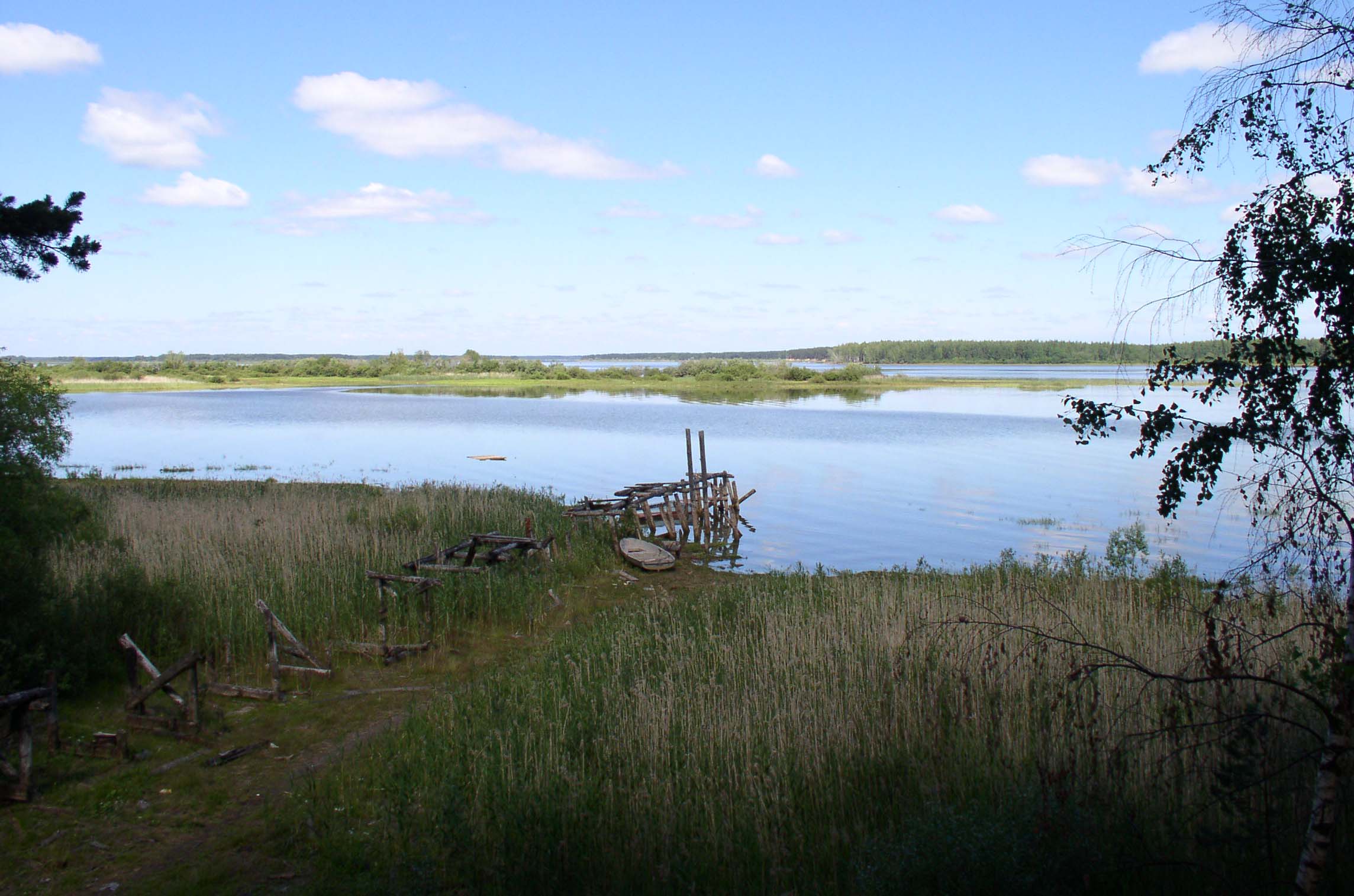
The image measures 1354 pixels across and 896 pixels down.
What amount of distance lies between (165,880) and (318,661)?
5296 millimetres

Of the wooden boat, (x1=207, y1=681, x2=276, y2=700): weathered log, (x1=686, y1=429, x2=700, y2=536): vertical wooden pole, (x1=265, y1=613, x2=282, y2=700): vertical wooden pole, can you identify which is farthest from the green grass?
(x1=207, y1=681, x2=276, y2=700): weathered log

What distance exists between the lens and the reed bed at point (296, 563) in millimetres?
12016

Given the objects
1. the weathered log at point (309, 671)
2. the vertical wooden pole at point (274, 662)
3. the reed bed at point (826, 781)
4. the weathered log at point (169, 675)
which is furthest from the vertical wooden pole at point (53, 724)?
the reed bed at point (826, 781)

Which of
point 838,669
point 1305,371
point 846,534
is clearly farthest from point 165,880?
point 846,534

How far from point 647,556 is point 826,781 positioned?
1249cm

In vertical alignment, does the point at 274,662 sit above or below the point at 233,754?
above

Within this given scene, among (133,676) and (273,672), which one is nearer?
(133,676)

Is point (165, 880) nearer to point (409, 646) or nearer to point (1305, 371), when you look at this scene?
point (409, 646)

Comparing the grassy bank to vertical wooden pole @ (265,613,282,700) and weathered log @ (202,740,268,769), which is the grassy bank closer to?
vertical wooden pole @ (265,613,282,700)

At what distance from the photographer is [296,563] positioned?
14883mm

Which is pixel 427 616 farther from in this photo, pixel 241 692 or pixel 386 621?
pixel 241 692

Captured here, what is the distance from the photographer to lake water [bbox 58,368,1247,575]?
24.4 meters

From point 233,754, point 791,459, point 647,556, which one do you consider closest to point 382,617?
point 233,754

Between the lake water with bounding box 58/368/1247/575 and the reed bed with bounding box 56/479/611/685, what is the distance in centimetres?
714
